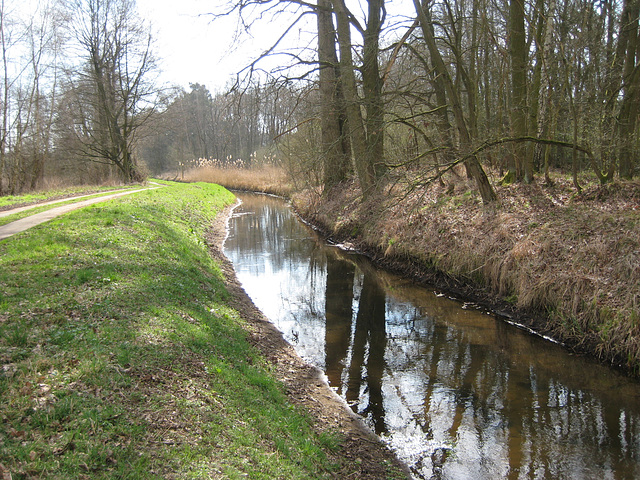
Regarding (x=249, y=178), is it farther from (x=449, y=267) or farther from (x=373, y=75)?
(x=449, y=267)

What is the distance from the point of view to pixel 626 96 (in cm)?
969

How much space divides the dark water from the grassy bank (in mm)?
Result: 1171

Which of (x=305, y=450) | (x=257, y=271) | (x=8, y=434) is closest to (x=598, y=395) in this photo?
(x=305, y=450)

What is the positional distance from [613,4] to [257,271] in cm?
1258

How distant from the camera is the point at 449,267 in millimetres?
10023

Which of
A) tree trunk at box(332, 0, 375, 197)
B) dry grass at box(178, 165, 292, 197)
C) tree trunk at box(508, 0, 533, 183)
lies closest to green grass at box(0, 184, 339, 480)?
tree trunk at box(332, 0, 375, 197)

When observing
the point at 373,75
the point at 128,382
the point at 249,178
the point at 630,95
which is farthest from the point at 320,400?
the point at 249,178

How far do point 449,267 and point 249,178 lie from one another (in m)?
28.0

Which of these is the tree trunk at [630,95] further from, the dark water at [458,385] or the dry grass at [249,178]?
the dry grass at [249,178]

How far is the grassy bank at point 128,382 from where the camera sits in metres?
3.01

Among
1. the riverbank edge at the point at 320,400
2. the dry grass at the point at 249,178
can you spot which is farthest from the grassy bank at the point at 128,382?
the dry grass at the point at 249,178

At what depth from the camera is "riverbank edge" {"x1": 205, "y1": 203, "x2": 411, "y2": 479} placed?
430 centimetres

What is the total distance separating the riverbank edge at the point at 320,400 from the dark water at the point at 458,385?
0.60 feet

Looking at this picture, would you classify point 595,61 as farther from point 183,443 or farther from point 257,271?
point 183,443
